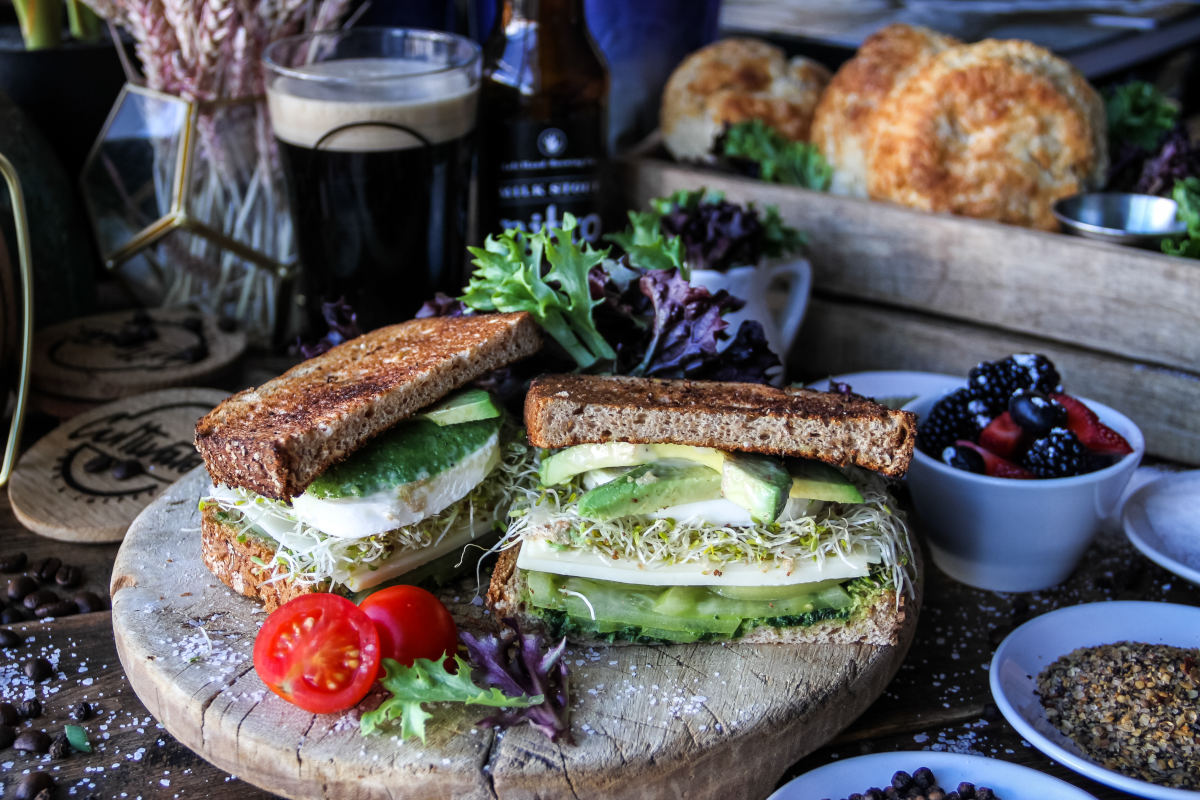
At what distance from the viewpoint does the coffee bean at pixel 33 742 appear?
2.13 meters

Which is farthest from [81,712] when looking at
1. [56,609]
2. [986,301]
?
[986,301]

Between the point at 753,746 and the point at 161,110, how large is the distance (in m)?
3.07

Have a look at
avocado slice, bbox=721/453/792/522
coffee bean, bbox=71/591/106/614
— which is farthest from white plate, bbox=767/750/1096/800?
coffee bean, bbox=71/591/106/614

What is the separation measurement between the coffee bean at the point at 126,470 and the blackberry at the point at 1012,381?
7.99ft

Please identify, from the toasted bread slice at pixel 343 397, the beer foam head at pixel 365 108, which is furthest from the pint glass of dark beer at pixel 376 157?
the toasted bread slice at pixel 343 397

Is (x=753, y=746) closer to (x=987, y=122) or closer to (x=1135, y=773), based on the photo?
(x=1135, y=773)

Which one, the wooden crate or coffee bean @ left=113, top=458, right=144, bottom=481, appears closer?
coffee bean @ left=113, top=458, right=144, bottom=481

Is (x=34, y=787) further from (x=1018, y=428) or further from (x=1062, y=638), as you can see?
(x=1018, y=428)

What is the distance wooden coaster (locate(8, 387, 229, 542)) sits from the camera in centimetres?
294

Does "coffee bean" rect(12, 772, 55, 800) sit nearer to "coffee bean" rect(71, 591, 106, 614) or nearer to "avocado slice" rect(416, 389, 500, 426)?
"coffee bean" rect(71, 591, 106, 614)

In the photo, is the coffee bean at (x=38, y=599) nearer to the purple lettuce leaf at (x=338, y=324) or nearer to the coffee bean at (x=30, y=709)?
the coffee bean at (x=30, y=709)

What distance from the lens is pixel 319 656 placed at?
1972mm

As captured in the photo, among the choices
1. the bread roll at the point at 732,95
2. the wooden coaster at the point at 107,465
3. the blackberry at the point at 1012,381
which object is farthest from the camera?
the bread roll at the point at 732,95

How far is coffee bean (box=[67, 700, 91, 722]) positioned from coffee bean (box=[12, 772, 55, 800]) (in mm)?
220
